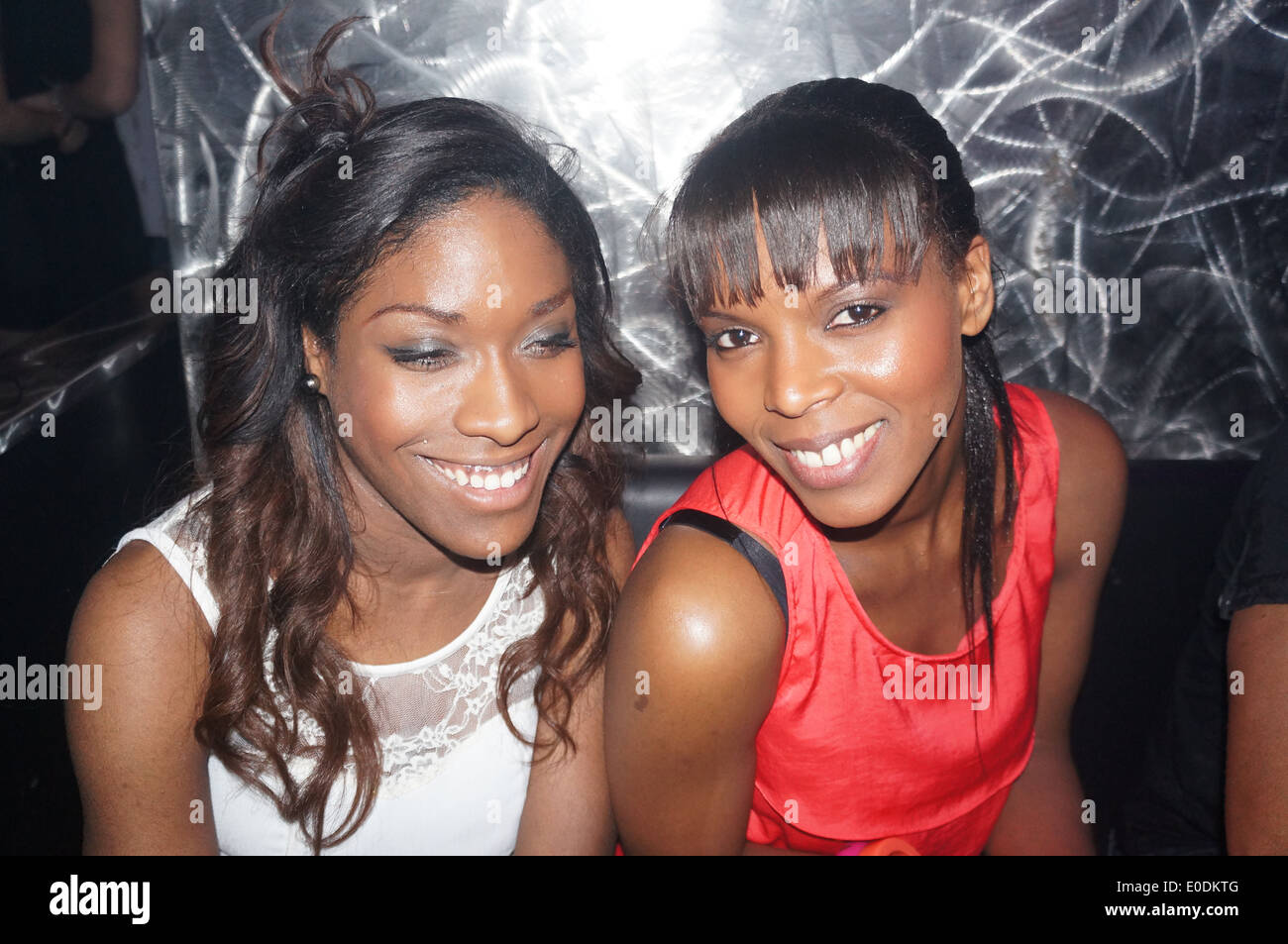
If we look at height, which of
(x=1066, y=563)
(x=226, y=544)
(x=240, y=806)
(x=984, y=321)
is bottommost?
(x=240, y=806)

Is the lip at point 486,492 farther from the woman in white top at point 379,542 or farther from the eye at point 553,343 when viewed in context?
the eye at point 553,343

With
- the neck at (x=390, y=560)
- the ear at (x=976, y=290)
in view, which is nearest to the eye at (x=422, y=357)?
the neck at (x=390, y=560)

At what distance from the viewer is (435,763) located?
1.53 meters

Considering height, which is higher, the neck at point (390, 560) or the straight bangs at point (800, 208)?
the straight bangs at point (800, 208)

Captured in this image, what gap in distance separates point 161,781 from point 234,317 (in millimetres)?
670

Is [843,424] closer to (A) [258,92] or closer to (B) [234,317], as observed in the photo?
(B) [234,317]

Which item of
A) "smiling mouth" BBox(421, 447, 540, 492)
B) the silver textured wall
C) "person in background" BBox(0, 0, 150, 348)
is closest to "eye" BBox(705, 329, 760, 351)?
"smiling mouth" BBox(421, 447, 540, 492)

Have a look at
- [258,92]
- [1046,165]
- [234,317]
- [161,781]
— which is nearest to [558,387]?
[234,317]

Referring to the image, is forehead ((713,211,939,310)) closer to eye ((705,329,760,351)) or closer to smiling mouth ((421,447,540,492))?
eye ((705,329,760,351))

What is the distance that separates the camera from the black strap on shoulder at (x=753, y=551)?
1.36 metres

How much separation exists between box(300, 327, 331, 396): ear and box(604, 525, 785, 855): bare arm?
52 centimetres

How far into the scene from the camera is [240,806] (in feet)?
4.77

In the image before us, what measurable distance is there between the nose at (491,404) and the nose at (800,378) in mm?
344

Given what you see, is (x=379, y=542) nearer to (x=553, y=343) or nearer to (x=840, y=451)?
(x=553, y=343)
